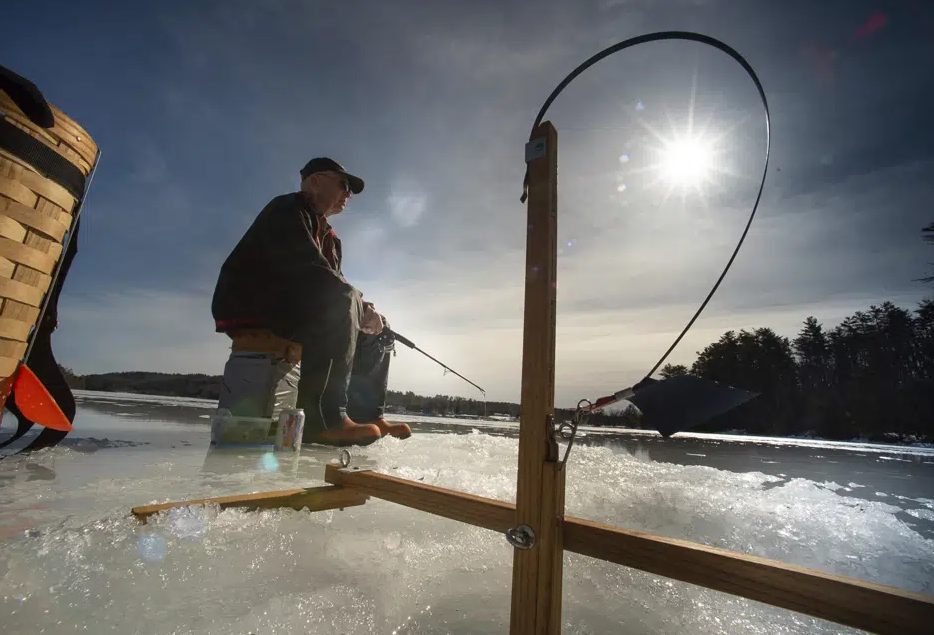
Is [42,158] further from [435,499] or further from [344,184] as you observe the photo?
[344,184]

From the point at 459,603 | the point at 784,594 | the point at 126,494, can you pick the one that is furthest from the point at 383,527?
the point at 784,594

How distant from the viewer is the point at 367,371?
12.5 ft

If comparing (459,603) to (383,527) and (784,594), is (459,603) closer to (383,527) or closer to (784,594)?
(383,527)

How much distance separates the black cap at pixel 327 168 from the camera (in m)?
2.99

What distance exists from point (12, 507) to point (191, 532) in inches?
27.2

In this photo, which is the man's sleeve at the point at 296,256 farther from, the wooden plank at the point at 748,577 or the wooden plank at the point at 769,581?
the wooden plank at the point at 769,581

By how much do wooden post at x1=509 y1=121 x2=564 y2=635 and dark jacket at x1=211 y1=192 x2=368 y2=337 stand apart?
199 centimetres

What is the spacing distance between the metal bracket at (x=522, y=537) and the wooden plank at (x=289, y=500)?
82cm

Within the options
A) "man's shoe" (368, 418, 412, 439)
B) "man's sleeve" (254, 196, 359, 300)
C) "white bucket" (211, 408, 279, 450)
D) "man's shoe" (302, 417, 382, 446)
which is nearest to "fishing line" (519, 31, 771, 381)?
"man's sleeve" (254, 196, 359, 300)

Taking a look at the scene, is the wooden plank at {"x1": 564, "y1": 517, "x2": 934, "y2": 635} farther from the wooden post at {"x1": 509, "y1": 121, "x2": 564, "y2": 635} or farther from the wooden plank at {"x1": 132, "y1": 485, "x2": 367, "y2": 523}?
the wooden plank at {"x1": 132, "y1": 485, "x2": 367, "y2": 523}

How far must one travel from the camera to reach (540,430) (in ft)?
2.71

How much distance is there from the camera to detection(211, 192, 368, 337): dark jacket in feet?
8.46

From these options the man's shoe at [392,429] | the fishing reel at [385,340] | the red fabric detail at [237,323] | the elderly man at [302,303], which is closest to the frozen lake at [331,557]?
the elderly man at [302,303]

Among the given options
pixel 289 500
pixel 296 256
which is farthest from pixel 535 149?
pixel 296 256
